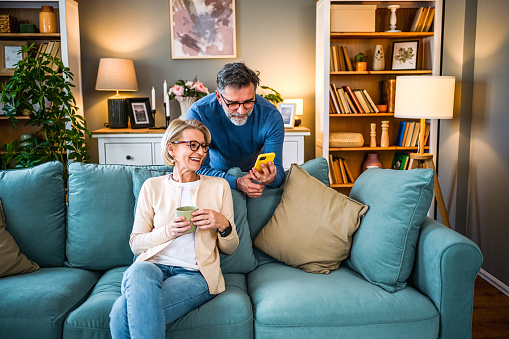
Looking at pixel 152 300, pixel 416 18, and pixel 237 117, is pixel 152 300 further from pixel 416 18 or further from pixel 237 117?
pixel 416 18

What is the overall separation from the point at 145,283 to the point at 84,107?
315 centimetres

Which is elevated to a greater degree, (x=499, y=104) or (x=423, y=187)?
Answer: (x=499, y=104)

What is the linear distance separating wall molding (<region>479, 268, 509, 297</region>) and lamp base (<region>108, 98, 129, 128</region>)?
3.11 metres

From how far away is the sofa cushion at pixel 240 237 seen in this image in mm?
2084

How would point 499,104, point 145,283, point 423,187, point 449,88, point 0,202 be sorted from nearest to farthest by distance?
→ point 145,283 < point 423,187 < point 0,202 < point 499,104 < point 449,88

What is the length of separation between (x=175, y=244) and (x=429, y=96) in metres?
2.27

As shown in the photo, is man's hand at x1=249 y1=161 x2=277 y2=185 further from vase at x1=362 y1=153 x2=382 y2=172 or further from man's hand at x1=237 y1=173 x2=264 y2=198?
vase at x1=362 y1=153 x2=382 y2=172

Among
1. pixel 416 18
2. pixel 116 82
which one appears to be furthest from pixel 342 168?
pixel 116 82

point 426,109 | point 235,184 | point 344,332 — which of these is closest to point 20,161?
point 235,184

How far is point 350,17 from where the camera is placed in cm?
391

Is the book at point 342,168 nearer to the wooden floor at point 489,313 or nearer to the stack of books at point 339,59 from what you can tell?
the stack of books at point 339,59

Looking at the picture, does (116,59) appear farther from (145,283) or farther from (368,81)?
(145,283)

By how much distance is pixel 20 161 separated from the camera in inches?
128

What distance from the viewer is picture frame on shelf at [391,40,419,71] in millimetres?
4047
